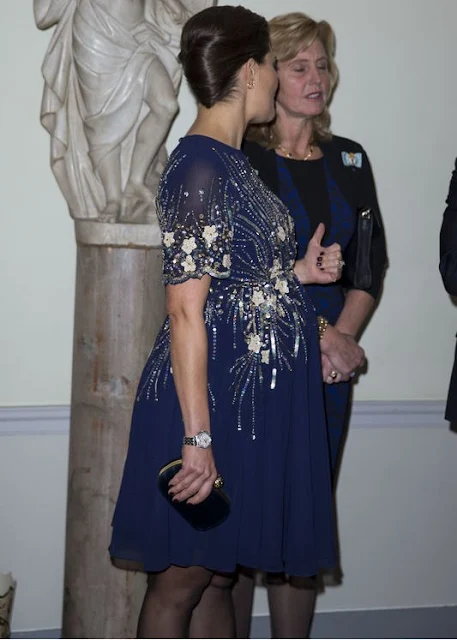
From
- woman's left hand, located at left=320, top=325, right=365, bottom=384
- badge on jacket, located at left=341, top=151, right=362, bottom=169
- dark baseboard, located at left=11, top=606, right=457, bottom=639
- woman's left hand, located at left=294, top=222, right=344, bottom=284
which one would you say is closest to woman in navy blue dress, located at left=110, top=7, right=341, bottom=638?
woman's left hand, located at left=294, top=222, right=344, bottom=284

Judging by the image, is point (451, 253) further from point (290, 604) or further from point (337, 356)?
point (290, 604)

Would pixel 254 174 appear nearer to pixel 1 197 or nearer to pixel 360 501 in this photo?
pixel 1 197

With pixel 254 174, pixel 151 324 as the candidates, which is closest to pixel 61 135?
pixel 151 324

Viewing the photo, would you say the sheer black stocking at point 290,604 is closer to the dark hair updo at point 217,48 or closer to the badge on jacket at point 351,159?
the badge on jacket at point 351,159

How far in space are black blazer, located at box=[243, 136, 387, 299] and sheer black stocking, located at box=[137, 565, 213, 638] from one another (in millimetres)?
1052

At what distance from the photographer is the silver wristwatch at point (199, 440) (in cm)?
216

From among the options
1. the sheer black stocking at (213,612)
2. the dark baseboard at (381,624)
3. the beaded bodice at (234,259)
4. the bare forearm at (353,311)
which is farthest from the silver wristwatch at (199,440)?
the dark baseboard at (381,624)

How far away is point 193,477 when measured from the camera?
2.17m

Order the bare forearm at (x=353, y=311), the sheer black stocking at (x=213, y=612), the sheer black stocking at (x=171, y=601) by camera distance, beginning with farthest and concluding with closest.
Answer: the bare forearm at (x=353, y=311) < the sheer black stocking at (x=213, y=612) < the sheer black stocking at (x=171, y=601)

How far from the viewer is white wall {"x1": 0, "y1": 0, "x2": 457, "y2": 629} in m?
3.33

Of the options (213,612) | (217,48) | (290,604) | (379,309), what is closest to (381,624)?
(290,604)

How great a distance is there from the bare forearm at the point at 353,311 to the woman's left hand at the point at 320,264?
365 mm

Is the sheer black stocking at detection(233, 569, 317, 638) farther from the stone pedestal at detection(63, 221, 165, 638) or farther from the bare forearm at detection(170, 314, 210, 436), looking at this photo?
the bare forearm at detection(170, 314, 210, 436)

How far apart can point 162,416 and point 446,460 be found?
5.96 feet
